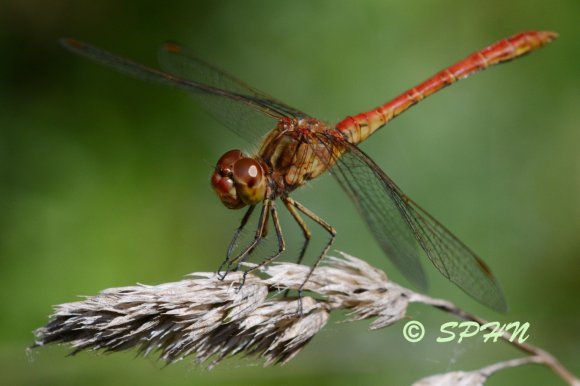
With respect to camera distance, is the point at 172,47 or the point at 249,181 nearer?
the point at 249,181

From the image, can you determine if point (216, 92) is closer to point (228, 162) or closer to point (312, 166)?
point (228, 162)

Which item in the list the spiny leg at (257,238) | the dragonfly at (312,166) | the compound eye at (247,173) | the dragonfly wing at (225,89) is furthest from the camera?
the dragonfly wing at (225,89)

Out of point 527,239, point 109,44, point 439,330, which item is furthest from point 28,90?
point 527,239

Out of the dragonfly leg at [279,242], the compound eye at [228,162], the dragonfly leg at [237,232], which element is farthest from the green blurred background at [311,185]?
the compound eye at [228,162]

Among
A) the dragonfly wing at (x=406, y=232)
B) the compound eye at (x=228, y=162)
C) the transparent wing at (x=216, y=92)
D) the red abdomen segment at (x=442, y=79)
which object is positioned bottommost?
the dragonfly wing at (x=406, y=232)

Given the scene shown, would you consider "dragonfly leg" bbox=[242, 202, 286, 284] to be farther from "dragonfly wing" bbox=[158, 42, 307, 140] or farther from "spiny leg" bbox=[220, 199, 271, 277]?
"dragonfly wing" bbox=[158, 42, 307, 140]

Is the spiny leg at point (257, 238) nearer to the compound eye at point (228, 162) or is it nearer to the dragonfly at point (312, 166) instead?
the dragonfly at point (312, 166)

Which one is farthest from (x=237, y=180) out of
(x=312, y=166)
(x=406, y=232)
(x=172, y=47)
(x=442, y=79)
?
(x=442, y=79)
